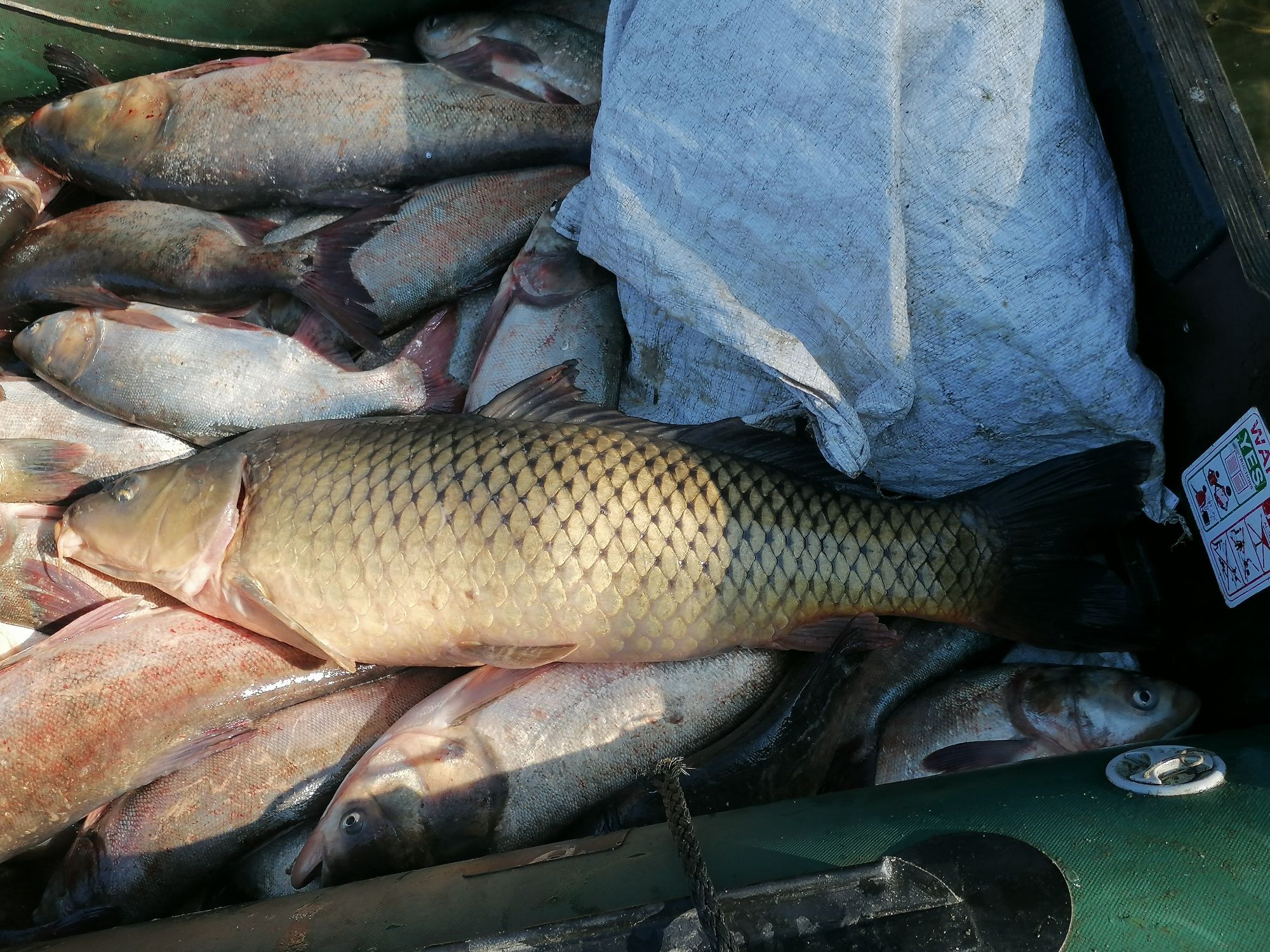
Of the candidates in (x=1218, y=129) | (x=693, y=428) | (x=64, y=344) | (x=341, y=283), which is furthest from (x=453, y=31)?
(x=1218, y=129)

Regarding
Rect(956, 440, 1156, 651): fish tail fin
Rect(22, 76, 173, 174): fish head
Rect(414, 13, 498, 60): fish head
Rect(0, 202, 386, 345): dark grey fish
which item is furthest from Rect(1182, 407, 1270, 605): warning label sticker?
Rect(22, 76, 173, 174): fish head

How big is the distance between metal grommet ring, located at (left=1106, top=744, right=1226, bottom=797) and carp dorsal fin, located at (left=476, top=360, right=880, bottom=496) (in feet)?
2.55

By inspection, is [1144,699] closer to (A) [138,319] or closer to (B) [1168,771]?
(B) [1168,771]

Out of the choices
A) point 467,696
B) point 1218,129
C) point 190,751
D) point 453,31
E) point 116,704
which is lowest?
point 190,751

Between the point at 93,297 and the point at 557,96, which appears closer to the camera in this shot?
the point at 93,297

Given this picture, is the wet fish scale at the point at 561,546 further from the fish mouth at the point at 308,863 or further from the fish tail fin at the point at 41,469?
the fish tail fin at the point at 41,469

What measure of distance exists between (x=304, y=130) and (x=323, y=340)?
64 cm

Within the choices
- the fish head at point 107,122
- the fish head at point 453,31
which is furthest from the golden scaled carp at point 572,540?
the fish head at point 453,31

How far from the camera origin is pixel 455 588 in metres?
1.74

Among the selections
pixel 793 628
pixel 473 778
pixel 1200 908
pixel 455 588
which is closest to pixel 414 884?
pixel 473 778

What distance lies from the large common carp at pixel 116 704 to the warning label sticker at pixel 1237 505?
6.67ft

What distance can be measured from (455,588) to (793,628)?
75 centimetres

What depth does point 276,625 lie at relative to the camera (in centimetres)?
180

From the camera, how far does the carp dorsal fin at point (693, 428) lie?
1.92m
